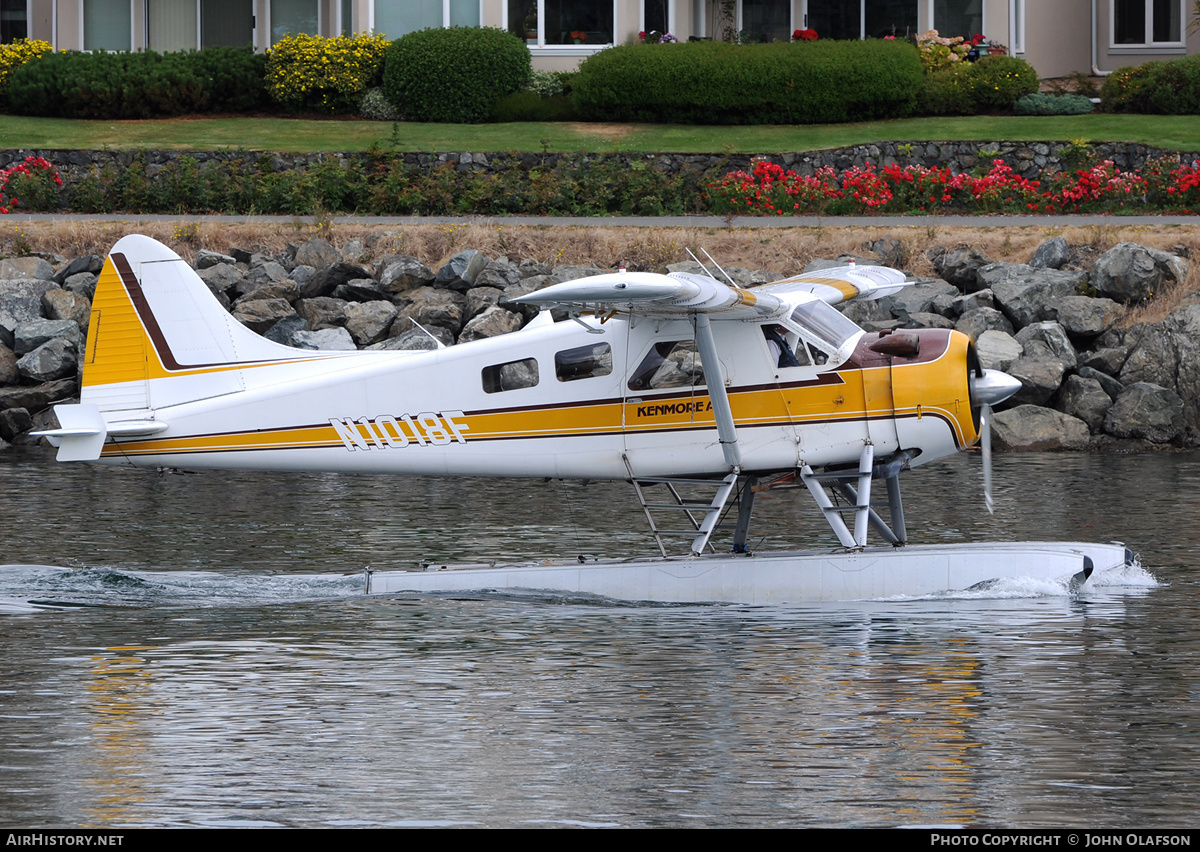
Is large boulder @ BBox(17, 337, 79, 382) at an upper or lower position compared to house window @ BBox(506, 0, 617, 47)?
lower

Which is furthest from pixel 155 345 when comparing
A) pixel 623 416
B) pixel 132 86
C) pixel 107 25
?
pixel 107 25

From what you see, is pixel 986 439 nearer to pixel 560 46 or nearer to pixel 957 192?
pixel 957 192

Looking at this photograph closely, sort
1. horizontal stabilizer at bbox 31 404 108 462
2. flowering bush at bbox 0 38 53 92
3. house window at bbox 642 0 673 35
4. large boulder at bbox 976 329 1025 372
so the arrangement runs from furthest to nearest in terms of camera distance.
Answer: house window at bbox 642 0 673 35
flowering bush at bbox 0 38 53 92
large boulder at bbox 976 329 1025 372
horizontal stabilizer at bbox 31 404 108 462

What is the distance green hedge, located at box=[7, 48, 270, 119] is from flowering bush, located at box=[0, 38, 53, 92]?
29.7 inches

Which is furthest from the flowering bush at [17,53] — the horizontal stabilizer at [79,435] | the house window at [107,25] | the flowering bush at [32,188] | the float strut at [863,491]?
the float strut at [863,491]

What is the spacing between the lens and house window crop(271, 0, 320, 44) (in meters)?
41.1

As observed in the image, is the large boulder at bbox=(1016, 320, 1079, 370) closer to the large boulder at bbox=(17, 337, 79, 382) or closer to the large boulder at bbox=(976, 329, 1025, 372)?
the large boulder at bbox=(976, 329, 1025, 372)

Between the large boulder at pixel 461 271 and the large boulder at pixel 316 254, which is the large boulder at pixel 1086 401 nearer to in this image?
the large boulder at pixel 461 271

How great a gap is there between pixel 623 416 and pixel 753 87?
78.7ft

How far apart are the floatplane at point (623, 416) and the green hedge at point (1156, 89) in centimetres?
2497

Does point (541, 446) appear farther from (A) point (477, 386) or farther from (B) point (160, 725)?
(B) point (160, 725)

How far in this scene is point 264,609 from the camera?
38.4 feet

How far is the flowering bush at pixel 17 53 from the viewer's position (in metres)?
37.5

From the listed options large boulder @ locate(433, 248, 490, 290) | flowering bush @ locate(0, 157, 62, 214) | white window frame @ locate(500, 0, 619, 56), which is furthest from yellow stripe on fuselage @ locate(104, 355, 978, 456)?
white window frame @ locate(500, 0, 619, 56)
